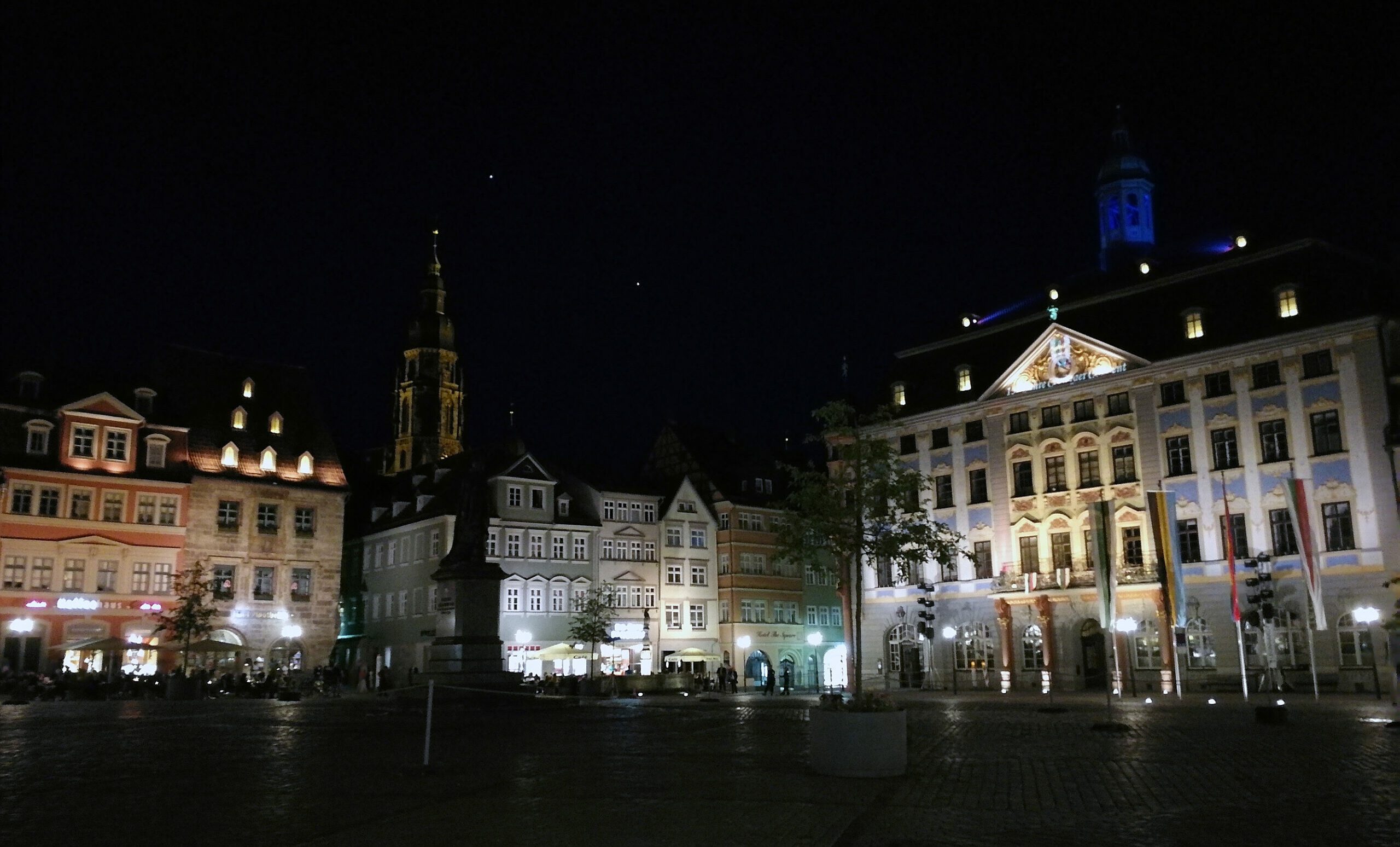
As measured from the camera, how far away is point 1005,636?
52062mm

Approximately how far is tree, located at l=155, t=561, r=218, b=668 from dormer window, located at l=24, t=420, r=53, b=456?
8172 millimetres

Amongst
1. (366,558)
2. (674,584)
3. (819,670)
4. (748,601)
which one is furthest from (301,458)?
(819,670)

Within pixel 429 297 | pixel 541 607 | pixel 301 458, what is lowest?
pixel 541 607

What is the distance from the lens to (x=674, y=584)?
227ft

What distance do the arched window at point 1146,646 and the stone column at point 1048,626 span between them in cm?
362

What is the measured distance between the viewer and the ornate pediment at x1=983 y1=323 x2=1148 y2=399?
166ft

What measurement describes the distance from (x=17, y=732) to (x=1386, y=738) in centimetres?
2469

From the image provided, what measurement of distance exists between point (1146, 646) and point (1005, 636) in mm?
6477

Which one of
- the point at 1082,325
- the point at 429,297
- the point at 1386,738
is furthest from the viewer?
the point at 429,297

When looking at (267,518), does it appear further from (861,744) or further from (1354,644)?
(861,744)

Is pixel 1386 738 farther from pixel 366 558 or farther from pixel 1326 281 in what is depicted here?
pixel 366 558

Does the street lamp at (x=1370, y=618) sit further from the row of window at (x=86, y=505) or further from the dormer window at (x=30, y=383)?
the dormer window at (x=30, y=383)

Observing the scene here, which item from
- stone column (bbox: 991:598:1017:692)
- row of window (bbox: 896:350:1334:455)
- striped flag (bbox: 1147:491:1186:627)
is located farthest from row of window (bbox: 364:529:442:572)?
striped flag (bbox: 1147:491:1186:627)

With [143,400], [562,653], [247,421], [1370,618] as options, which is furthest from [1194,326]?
[143,400]
